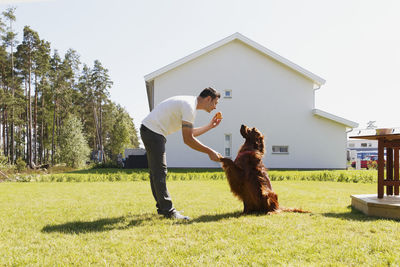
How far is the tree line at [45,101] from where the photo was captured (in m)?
25.2

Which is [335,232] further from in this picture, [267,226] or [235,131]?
[235,131]

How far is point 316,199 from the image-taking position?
543 cm

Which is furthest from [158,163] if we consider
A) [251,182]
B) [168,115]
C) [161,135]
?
[251,182]

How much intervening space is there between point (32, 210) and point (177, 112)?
2915 millimetres

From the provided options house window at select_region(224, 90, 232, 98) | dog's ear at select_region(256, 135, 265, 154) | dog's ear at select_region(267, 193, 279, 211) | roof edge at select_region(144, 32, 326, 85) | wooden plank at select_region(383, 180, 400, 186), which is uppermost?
roof edge at select_region(144, 32, 326, 85)

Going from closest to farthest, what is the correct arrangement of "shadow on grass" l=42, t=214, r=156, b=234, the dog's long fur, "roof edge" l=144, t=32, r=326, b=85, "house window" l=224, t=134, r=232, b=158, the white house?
"shadow on grass" l=42, t=214, r=156, b=234 → the dog's long fur → "roof edge" l=144, t=32, r=326, b=85 → the white house → "house window" l=224, t=134, r=232, b=158

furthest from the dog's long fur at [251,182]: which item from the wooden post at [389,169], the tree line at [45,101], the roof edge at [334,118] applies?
the tree line at [45,101]

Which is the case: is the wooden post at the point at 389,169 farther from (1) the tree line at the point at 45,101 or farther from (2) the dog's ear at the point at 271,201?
A: (1) the tree line at the point at 45,101

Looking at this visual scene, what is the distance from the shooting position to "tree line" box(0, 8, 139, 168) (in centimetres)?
2519

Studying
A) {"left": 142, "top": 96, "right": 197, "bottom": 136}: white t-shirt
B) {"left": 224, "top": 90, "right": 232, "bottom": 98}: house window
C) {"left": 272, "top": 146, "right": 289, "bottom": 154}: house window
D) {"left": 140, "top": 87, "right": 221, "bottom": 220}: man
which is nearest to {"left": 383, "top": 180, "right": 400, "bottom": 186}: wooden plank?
{"left": 140, "top": 87, "right": 221, "bottom": 220}: man

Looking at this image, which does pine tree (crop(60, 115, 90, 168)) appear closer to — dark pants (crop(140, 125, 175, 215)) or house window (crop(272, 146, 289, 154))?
house window (crop(272, 146, 289, 154))

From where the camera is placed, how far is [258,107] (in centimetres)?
1631

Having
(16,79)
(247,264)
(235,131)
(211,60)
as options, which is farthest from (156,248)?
(16,79)

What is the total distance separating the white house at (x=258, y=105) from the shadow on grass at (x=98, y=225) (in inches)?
472
